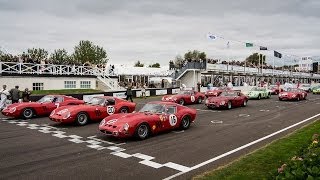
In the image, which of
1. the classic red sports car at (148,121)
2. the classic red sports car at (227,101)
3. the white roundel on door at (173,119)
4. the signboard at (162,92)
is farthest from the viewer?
the signboard at (162,92)

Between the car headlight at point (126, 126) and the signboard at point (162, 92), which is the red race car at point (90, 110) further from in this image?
the signboard at point (162, 92)

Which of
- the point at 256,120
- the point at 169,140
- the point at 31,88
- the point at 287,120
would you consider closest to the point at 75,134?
the point at 169,140

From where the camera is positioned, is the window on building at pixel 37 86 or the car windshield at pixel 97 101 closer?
the car windshield at pixel 97 101

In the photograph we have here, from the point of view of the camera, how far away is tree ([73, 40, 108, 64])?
75863mm

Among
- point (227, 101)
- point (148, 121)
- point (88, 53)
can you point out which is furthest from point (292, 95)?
point (88, 53)

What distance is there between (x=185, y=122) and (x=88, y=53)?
64.8 meters

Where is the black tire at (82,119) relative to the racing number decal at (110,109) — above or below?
below

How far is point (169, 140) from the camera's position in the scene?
38.4 ft

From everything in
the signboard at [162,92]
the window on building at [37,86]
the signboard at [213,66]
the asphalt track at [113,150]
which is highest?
the signboard at [213,66]

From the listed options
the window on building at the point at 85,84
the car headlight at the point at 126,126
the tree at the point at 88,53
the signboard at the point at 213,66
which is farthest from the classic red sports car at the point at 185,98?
the tree at the point at 88,53

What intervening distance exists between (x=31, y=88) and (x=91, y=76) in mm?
6722

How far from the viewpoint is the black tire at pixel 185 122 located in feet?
45.5

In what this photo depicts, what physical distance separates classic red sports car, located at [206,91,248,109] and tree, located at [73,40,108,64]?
5594 cm

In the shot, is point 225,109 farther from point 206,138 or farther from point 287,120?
point 206,138
